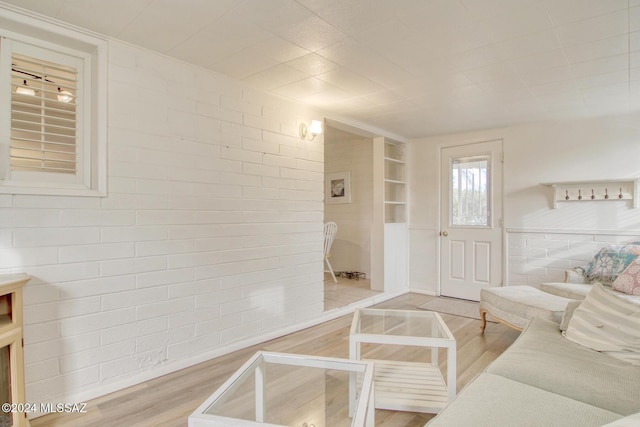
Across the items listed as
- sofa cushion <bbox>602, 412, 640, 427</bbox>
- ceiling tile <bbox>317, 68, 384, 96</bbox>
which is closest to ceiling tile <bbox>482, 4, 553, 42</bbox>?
ceiling tile <bbox>317, 68, 384, 96</bbox>

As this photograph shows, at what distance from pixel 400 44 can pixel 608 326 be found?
199cm

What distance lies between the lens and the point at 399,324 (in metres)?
2.25

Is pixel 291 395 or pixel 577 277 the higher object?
pixel 577 277

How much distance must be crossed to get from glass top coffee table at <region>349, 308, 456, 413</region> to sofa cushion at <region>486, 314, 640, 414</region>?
1.14ft

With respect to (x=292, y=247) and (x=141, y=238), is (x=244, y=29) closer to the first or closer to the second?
(x=141, y=238)

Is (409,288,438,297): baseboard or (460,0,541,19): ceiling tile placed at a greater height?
(460,0,541,19): ceiling tile

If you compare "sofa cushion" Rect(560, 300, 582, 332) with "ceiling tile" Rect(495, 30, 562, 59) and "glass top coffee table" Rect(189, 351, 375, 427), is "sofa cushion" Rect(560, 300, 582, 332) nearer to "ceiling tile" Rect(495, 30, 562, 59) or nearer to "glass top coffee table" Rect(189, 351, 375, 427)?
"glass top coffee table" Rect(189, 351, 375, 427)

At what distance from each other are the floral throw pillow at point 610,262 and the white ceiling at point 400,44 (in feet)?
4.67

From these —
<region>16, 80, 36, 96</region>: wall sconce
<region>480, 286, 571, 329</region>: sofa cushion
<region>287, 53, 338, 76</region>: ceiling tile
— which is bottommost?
<region>480, 286, 571, 329</region>: sofa cushion

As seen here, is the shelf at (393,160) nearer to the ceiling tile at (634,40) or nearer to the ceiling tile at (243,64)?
the ceiling tile at (243,64)

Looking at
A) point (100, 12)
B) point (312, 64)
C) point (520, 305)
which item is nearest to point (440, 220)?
point (520, 305)

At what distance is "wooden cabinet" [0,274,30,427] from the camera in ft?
5.05

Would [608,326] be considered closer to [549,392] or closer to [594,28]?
[549,392]

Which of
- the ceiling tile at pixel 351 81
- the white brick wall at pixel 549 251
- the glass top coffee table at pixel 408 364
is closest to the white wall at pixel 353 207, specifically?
the white brick wall at pixel 549 251
